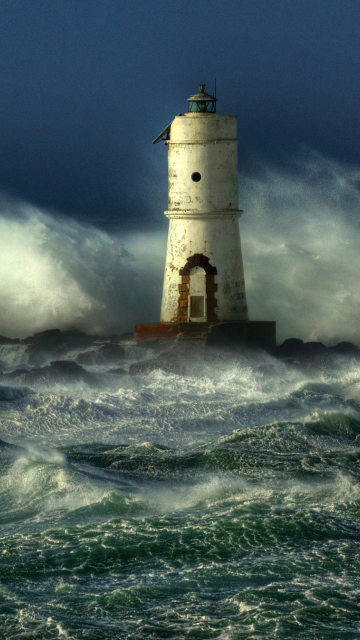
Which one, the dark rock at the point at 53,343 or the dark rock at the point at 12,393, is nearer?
the dark rock at the point at 12,393

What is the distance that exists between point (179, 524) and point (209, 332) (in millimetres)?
10087

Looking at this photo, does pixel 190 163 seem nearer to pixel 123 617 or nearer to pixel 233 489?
pixel 233 489

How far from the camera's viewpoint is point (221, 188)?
668 inches

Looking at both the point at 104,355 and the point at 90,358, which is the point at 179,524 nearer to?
the point at 104,355

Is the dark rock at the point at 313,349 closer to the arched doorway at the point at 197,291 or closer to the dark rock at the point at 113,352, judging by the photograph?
the arched doorway at the point at 197,291

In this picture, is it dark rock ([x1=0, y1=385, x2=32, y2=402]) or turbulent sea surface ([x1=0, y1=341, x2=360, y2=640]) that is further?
dark rock ([x1=0, y1=385, x2=32, y2=402])

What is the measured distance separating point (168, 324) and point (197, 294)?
810 millimetres

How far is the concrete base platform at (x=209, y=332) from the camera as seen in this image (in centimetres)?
1681

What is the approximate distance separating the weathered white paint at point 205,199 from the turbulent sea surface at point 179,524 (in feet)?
15.9

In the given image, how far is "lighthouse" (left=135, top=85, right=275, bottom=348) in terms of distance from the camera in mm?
16938

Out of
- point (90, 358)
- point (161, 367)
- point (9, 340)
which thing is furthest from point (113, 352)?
point (9, 340)

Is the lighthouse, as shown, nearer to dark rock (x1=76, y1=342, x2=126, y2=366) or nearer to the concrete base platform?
the concrete base platform

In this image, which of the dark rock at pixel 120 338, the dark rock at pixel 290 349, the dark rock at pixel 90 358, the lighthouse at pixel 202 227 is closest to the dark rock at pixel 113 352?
the dark rock at pixel 90 358

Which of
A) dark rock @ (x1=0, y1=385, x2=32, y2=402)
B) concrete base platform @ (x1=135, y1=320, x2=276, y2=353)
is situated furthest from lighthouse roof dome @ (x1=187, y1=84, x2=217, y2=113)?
dark rock @ (x1=0, y1=385, x2=32, y2=402)
